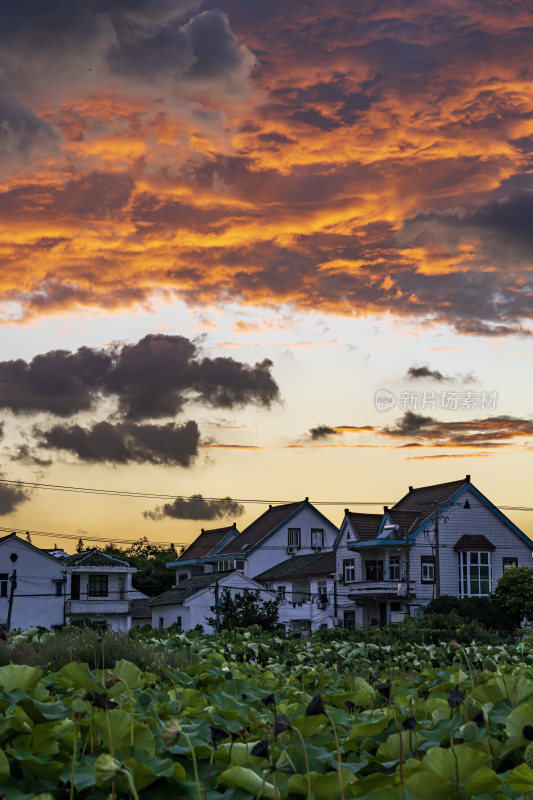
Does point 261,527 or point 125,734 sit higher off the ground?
point 261,527

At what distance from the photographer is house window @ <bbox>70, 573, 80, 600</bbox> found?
63.8 meters


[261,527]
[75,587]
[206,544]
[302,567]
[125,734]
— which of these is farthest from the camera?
[206,544]

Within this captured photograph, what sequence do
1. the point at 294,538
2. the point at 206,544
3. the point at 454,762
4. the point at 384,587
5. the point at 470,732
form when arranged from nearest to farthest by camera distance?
the point at 454,762 → the point at 470,732 → the point at 384,587 → the point at 294,538 → the point at 206,544

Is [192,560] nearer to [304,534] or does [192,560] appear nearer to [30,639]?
[304,534]

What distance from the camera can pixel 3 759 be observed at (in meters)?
2.97

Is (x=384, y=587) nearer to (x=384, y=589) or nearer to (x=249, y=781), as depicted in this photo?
(x=384, y=589)

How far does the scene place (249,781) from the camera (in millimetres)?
2840

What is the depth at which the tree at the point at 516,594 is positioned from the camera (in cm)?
5200

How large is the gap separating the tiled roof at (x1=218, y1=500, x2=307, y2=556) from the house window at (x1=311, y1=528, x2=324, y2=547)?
262 cm

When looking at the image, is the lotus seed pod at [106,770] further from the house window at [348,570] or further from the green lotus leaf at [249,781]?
the house window at [348,570]

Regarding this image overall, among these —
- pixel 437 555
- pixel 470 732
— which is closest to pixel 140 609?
pixel 437 555

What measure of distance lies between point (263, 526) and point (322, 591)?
482 inches

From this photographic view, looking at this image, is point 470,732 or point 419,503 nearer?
point 470,732

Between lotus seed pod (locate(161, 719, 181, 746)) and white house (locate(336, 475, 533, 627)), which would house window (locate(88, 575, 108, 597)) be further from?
lotus seed pod (locate(161, 719, 181, 746))
